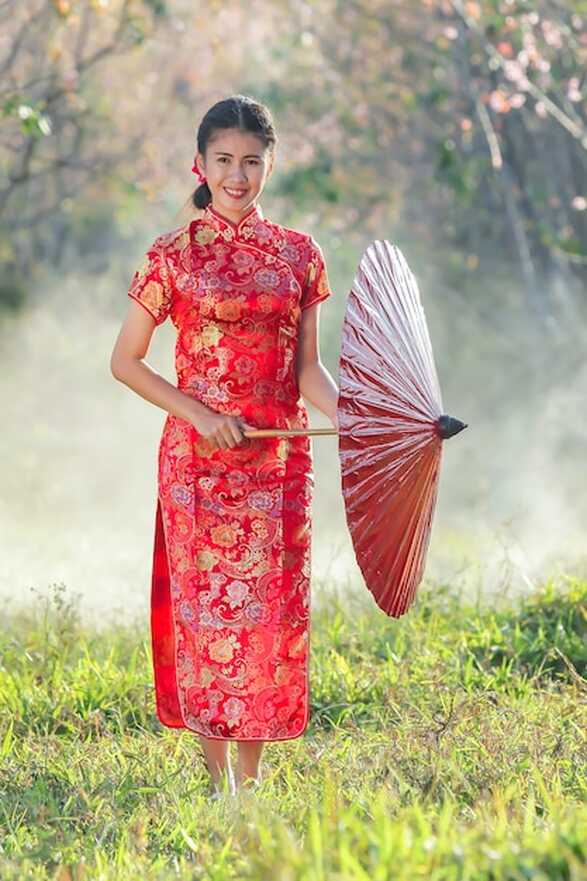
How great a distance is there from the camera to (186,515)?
414 cm

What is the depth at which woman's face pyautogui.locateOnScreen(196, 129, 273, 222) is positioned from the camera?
411 cm

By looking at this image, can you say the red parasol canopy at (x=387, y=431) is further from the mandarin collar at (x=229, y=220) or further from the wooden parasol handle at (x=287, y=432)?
the mandarin collar at (x=229, y=220)

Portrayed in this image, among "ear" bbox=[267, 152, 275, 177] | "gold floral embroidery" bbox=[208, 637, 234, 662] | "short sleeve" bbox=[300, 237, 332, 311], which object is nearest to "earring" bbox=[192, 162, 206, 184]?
"ear" bbox=[267, 152, 275, 177]

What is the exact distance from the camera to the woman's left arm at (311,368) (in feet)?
13.7

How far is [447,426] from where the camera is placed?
3.83 meters

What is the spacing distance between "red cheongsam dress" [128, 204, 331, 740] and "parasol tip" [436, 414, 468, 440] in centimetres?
44

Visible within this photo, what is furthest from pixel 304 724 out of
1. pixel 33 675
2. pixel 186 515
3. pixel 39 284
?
pixel 39 284

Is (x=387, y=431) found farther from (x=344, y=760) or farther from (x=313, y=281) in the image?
(x=344, y=760)

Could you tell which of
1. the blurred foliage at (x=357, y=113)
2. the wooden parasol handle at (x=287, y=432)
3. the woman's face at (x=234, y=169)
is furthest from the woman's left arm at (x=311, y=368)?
the blurred foliage at (x=357, y=113)

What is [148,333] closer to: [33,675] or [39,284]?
[33,675]

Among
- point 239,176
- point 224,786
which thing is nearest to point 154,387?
point 239,176

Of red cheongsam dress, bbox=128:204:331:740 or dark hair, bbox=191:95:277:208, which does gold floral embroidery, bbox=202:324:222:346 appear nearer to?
red cheongsam dress, bbox=128:204:331:740

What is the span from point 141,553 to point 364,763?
157 inches

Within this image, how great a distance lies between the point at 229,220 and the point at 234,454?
1.79 ft
